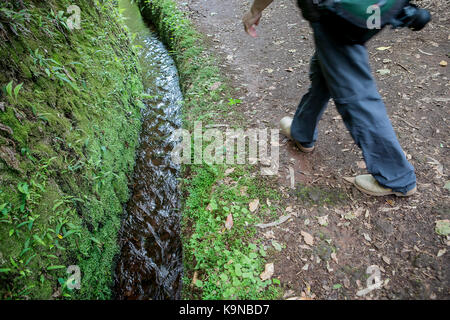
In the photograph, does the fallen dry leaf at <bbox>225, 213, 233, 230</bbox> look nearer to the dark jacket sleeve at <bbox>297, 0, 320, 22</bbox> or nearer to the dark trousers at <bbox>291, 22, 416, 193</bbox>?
the dark trousers at <bbox>291, 22, 416, 193</bbox>

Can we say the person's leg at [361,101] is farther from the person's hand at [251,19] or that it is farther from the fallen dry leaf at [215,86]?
the fallen dry leaf at [215,86]

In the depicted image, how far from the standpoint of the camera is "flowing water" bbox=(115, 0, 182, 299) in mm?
2518

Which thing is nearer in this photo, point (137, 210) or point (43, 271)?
point (43, 271)

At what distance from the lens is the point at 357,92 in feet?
6.43

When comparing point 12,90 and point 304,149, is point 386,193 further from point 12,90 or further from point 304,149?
point 12,90

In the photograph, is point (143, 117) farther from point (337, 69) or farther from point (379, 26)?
point (379, 26)

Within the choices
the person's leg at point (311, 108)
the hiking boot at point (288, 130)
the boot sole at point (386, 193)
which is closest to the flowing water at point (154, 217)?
the hiking boot at point (288, 130)

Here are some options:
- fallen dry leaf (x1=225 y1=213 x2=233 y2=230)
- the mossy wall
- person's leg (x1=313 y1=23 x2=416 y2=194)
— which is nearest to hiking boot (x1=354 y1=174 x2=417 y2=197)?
person's leg (x1=313 y1=23 x2=416 y2=194)

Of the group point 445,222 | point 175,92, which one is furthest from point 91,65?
point 445,222

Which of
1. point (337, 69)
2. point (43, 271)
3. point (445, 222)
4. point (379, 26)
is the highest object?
point (379, 26)

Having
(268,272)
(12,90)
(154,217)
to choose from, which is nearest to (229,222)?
(268,272)

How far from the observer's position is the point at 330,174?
2768mm

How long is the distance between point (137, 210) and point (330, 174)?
2.25 metres
